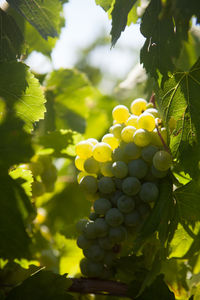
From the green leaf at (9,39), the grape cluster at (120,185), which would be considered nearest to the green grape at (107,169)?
the grape cluster at (120,185)

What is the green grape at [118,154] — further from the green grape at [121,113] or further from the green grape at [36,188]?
the green grape at [36,188]

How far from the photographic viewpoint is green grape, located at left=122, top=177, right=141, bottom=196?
880mm

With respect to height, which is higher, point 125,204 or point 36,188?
point 36,188

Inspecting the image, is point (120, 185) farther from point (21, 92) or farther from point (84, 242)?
point (21, 92)

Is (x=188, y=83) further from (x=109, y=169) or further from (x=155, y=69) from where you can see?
(x=109, y=169)

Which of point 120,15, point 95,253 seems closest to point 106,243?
point 95,253

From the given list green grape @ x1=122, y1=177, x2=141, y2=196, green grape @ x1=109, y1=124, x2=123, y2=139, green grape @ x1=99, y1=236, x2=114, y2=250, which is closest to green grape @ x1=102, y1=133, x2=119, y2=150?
green grape @ x1=109, y1=124, x2=123, y2=139

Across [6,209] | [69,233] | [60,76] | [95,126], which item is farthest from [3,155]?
[95,126]

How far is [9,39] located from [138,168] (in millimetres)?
515

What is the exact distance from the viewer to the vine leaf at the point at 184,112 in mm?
857

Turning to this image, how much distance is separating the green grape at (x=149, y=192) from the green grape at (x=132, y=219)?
51 millimetres

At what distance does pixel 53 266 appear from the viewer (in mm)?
1387

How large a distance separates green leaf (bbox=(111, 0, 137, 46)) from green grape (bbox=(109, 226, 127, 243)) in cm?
45

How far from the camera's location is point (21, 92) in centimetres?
89
